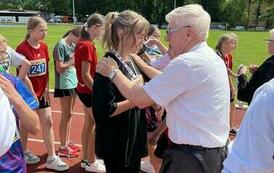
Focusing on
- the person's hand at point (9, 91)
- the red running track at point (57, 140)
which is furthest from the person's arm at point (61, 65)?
the person's hand at point (9, 91)

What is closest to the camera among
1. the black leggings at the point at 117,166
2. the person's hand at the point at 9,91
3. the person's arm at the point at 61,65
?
the person's hand at the point at 9,91

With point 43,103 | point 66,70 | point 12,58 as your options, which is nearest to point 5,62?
point 12,58

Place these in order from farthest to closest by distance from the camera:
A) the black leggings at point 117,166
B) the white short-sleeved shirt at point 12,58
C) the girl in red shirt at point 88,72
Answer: the girl in red shirt at point 88,72 → the white short-sleeved shirt at point 12,58 → the black leggings at point 117,166

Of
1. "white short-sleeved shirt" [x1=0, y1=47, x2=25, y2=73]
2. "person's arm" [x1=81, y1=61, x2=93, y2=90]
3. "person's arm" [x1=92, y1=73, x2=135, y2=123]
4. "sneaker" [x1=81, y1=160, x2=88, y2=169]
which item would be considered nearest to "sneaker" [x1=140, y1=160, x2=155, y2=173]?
"sneaker" [x1=81, y1=160, x2=88, y2=169]

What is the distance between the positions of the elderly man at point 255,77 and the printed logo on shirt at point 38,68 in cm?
265

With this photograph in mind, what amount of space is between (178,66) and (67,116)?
3.74 m

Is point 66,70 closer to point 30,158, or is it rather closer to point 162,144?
point 30,158

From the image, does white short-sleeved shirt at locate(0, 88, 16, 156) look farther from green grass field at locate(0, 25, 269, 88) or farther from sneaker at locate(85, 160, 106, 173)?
green grass field at locate(0, 25, 269, 88)

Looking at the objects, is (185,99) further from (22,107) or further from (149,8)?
(149,8)

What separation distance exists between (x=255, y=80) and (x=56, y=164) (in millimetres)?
2829

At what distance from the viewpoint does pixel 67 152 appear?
6.23m

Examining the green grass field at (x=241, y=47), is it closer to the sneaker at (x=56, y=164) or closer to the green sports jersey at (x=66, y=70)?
the green sports jersey at (x=66, y=70)

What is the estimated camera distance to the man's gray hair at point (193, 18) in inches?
112

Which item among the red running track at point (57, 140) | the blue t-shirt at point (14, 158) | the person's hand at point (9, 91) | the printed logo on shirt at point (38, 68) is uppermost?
the person's hand at point (9, 91)
